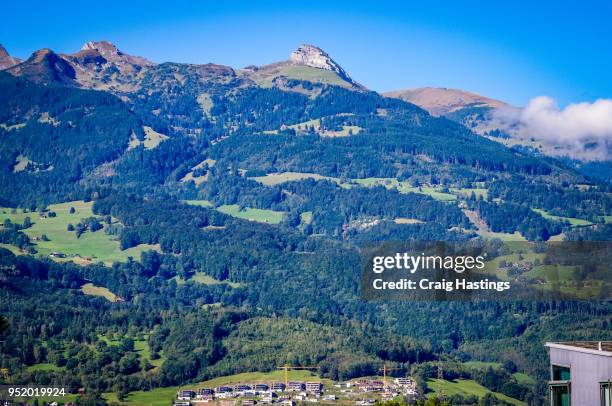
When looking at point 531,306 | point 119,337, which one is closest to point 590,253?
point 531,306

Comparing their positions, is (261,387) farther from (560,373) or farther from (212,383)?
(560,373)

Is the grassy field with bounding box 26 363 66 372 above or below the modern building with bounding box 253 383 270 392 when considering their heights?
above

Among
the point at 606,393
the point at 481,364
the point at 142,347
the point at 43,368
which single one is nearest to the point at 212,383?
the point at 142,347

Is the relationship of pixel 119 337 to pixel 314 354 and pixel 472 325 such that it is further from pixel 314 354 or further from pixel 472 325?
pixel 472 325

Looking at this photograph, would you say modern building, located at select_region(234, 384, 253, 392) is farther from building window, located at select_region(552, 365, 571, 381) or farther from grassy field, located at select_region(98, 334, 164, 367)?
building window, located at select_region(552, 365, 571, 381)

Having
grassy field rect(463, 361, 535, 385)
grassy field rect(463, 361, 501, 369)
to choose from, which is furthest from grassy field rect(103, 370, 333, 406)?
grassy field rect(463, 361, 501, 369)

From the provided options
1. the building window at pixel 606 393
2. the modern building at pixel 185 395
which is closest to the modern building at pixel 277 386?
the modern building at pixel 185 395

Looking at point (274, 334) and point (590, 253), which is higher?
point (590, 253)
